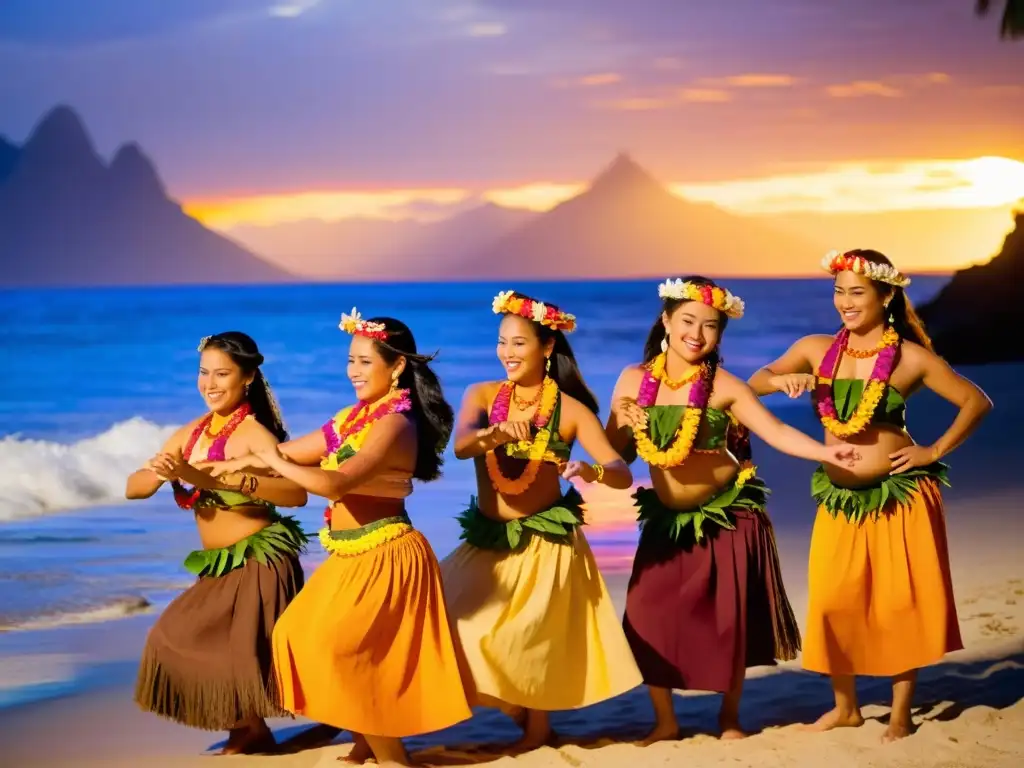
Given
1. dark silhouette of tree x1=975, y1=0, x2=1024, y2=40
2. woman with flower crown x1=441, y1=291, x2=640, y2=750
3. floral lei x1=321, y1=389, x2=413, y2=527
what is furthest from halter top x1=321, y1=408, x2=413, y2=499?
dark silhouette of tree x1=975, y1=0, x2=1024, y2=40

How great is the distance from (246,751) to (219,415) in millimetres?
947

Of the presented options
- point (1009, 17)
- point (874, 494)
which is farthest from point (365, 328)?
point (1009, 17)

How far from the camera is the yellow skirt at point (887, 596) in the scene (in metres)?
4.86

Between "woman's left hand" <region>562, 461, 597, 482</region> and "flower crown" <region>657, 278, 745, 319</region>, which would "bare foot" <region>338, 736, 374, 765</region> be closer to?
"woman's left hand" <region>562, 461, 597, 482</region>

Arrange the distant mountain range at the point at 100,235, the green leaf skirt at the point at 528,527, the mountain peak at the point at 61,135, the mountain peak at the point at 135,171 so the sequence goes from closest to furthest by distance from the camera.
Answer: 1. the green leaf skirt at the point at 528,527
2. the mountain peak at the point at 61,135
3. the mountain peak at the point at 135,171
4. the distant mountain range at the point at 100,235

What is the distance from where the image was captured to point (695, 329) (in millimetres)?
4789

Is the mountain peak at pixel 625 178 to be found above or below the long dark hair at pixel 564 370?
above

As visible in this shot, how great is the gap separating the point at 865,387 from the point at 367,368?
1426 mm

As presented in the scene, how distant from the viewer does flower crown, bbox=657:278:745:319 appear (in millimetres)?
4789

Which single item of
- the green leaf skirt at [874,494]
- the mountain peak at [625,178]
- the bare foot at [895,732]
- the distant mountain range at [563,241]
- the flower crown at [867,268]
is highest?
the mountain peak at [625,178]

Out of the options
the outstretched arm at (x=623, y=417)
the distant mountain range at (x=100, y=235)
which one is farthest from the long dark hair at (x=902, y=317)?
the distant mountain range at (x=100, y=235)

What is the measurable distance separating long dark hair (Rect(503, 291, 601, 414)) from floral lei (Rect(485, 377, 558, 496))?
Result: 5 cm

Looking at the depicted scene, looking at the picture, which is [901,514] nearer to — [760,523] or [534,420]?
[760,523]

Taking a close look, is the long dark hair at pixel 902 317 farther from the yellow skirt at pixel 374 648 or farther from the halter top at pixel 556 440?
the yellow skirt at pixel 374 648
